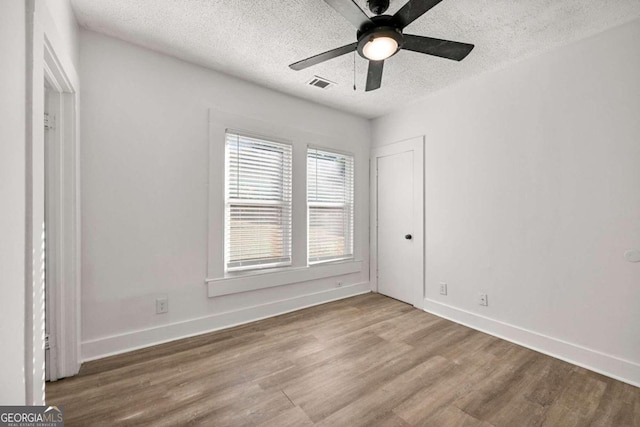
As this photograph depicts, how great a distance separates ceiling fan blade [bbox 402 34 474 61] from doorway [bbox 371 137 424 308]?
1.72 meters

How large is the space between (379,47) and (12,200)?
1929 mm

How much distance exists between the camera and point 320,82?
3029mm

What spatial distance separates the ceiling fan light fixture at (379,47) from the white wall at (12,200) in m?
1.62

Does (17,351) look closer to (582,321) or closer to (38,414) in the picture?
(38,414)

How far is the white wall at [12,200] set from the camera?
94 centimetres

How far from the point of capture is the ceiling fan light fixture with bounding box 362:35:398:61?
5.37 ft

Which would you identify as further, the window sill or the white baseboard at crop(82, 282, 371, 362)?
the window sill

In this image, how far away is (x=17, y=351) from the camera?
1.03 m

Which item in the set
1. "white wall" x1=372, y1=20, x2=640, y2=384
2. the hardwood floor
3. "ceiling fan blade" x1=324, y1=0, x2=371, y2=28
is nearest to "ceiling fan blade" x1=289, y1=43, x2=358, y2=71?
"ceiling fan blade" x1=324, y1=0, x2=371, y2=28

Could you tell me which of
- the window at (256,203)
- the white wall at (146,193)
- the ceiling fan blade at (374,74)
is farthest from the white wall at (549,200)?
the white wall at (146,193)

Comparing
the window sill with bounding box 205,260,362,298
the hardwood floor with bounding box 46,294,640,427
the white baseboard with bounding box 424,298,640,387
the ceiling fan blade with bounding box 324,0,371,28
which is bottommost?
the hardwood floor with bounding box 46,294,640,427

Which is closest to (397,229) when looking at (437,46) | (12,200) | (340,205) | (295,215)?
(340,205)

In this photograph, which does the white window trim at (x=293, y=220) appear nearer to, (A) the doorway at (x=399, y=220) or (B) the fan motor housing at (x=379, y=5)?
(A) the doorway at (x=399, y=220)

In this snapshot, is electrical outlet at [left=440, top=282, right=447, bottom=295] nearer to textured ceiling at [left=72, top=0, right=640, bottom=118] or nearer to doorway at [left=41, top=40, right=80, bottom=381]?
textured ceiling at [left=72, top=0, right=640, bottom=118]
